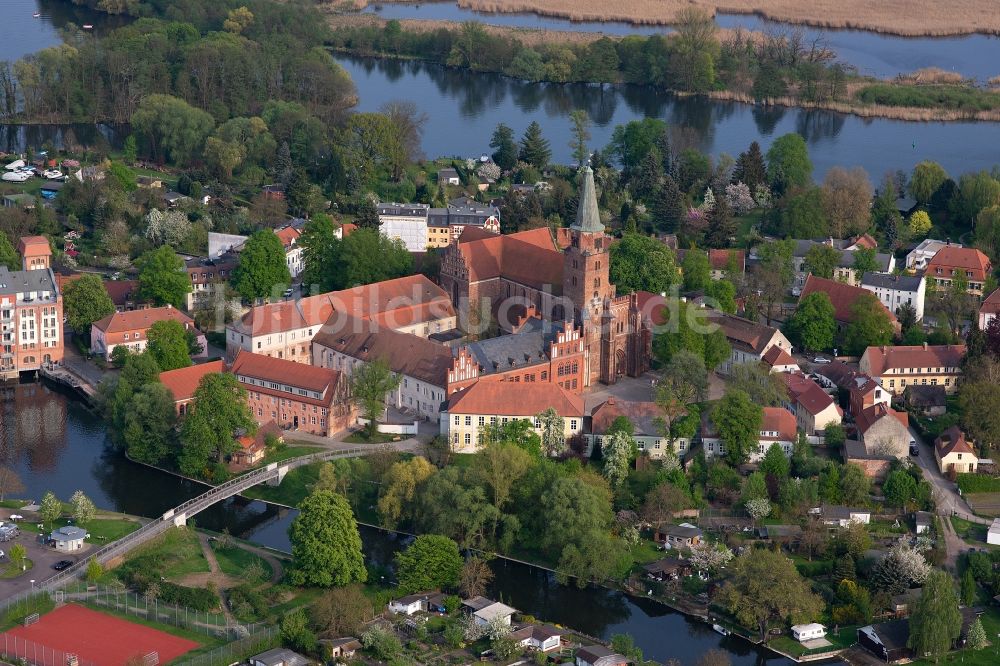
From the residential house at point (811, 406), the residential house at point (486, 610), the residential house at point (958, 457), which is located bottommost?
the residential house at point (486, 610)

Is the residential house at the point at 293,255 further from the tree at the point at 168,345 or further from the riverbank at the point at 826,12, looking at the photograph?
the riverbank at the point at 826,12

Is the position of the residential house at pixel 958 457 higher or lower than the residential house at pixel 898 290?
lower

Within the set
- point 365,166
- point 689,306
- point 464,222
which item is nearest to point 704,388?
point 689,306

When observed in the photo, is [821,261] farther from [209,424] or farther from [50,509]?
[50,509]

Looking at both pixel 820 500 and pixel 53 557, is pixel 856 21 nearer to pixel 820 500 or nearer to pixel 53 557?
pixel 820 500

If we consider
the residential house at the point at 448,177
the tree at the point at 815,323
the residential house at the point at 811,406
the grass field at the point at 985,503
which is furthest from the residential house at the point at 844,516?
the residential house at the point at 448,177
